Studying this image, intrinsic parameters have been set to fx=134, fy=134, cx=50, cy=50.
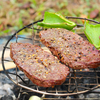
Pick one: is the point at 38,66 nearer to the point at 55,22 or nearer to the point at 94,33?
the point at 55,22

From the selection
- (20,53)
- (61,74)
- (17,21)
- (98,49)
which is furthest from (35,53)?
(17,21)

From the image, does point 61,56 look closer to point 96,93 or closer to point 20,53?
point 20,53

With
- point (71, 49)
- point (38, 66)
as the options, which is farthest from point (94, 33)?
point (38, 66)

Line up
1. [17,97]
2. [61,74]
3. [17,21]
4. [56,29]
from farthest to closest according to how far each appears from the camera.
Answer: [17,21], [56,29], [17,97], [61,74]

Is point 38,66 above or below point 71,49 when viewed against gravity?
below

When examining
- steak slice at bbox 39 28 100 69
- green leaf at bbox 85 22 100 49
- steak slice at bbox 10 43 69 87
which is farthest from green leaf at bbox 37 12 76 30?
steak slice at bbox 10 43 69 87

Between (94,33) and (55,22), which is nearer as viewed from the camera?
(94,33)

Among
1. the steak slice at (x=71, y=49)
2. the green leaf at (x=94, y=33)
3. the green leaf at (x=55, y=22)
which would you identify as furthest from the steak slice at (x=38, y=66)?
the green leaf at (x=94, y=33)
